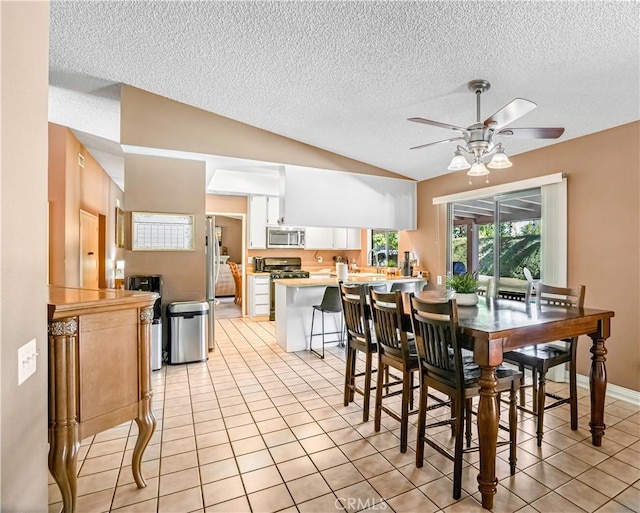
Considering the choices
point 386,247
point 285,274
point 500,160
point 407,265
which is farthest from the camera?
point 386,247

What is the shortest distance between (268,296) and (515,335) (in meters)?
5.17

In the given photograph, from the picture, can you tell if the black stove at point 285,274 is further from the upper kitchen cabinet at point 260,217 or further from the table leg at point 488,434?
the table leg at point 488,434

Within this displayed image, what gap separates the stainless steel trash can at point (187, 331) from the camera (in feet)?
13.0

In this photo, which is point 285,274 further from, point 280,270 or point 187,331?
point 187,331

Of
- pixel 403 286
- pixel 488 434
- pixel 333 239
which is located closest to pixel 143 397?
pixel 488 434

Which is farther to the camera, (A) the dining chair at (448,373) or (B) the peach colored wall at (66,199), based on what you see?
(B) the peach colored wall at (66,199)

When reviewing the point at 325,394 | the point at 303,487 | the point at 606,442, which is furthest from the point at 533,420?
the point at 303,487

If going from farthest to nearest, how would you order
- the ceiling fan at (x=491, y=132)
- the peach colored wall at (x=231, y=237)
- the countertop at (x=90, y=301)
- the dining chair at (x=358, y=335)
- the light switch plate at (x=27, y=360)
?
the peach colored wall at (x=231, y=237)
the dining chair at (x=358, y=335)
the ceiling fan at (x=491, y=132)
the countertop at (x=90, y=301)
the light switch plate at (x=27, y=360)

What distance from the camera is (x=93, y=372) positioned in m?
1.62

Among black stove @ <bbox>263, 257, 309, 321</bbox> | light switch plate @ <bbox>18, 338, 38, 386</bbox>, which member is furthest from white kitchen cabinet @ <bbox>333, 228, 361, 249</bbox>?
light switch plate @ <bbox>18, 338, 38, 386</bbox>

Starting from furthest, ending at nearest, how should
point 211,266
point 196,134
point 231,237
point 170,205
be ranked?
point 231,237, point 211,266, point 170,205, point 196,134

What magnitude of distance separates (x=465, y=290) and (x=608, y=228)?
164cm

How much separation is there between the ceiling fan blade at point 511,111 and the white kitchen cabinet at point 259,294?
4981 mm

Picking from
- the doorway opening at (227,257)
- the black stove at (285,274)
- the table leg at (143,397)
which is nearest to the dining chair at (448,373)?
the table leg at (143,397)
